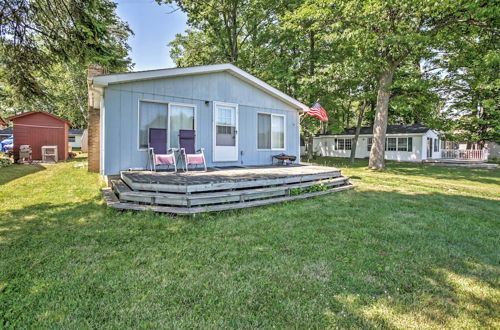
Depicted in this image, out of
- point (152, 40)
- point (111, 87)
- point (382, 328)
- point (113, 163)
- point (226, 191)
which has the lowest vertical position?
point (382, 328)

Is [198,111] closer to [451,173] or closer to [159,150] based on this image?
[159,150]

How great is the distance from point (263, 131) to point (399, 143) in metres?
16.8

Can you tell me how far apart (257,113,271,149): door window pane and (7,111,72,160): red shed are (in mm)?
12098

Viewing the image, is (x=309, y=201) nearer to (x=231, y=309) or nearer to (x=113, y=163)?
(x=231, y=309)

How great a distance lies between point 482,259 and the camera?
3.04 meters

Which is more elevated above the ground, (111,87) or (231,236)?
(111,87)

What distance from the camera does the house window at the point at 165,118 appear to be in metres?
6.85

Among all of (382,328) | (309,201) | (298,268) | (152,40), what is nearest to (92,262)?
(298,268)

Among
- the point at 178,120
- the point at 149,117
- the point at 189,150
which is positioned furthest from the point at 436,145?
the point at 149,117

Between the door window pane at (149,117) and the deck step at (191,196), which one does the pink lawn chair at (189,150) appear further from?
the deck step at (191,196)

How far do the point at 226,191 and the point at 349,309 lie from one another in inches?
133

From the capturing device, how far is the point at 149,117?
6934 millimetres

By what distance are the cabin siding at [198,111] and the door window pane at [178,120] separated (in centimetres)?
19

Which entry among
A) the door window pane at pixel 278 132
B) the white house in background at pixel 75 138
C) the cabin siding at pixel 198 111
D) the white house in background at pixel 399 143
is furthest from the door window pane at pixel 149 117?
the white house in background at pixel 75 138
